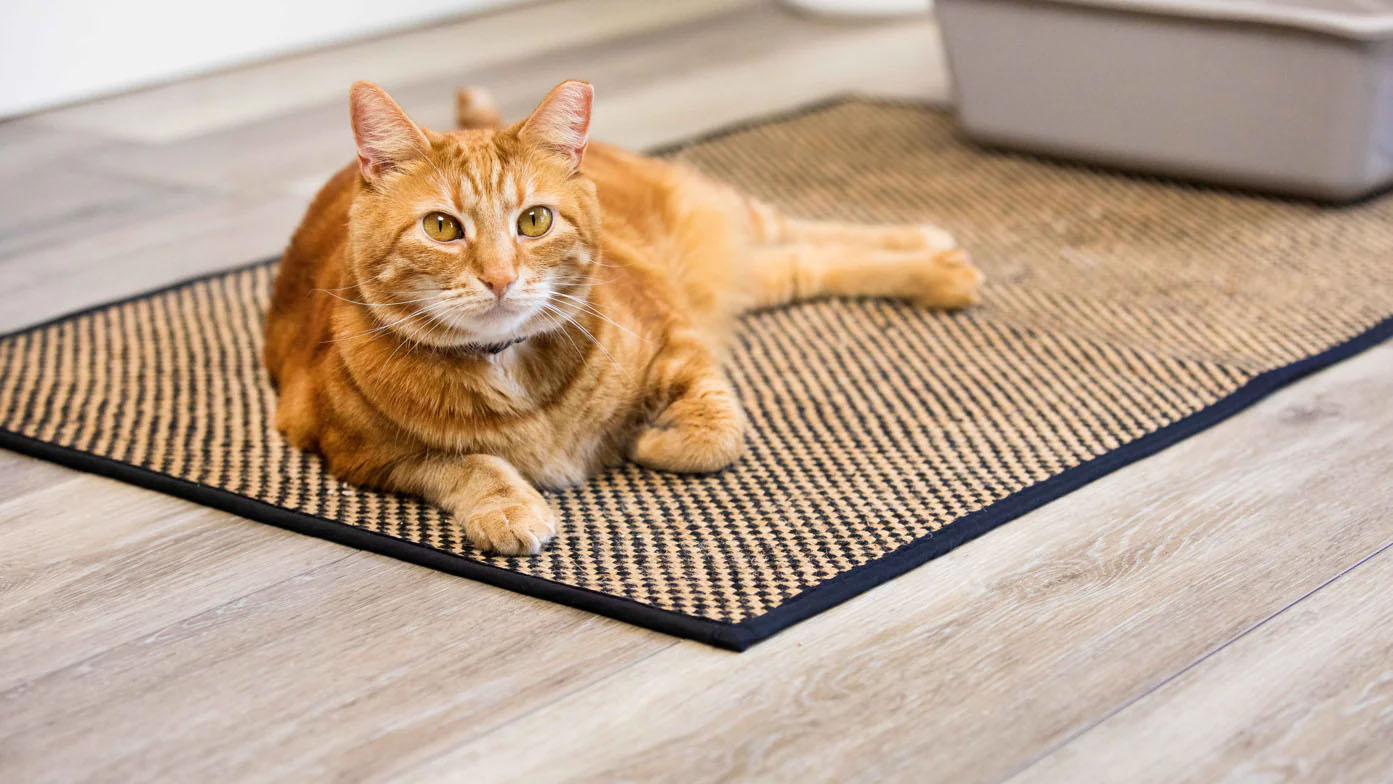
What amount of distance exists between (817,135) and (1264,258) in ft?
3.89

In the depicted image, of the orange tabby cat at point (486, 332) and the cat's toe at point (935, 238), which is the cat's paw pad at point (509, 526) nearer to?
the orange tabby cat at point (486, 332)

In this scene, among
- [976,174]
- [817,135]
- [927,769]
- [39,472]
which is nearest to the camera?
[927,769]

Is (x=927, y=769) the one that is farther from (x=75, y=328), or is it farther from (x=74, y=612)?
(x=75, y=328)

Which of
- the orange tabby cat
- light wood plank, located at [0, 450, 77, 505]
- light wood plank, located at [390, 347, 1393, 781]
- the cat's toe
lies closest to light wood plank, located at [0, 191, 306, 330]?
light wood plank, located at [0, 450, 77, 505]

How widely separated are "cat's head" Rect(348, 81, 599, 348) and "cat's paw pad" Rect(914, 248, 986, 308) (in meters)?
0.81

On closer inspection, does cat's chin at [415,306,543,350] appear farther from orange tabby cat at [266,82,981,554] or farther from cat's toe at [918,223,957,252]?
cat's toe at [918,223,957,252]

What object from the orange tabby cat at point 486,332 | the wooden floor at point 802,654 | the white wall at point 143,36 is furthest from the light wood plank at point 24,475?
the white wall at point 143,36

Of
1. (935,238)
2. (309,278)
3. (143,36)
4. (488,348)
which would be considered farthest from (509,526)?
(143,36)

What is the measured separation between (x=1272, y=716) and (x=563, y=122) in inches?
36.8

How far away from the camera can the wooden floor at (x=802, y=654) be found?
47.4 inches

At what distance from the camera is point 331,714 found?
1.29 meters

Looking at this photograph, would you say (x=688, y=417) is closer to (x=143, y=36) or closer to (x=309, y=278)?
(x=309, y=278)

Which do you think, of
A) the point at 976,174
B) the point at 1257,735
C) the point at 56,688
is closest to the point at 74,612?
the point at 56,688

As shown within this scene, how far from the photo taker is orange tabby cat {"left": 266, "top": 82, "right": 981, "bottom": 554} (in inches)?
57.9
